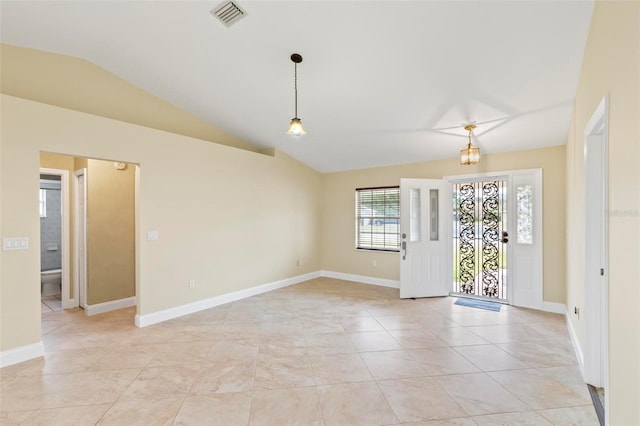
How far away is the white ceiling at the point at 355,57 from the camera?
2.50 meters

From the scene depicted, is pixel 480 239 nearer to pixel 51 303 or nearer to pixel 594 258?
pixel 594 258

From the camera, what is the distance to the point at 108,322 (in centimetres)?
400

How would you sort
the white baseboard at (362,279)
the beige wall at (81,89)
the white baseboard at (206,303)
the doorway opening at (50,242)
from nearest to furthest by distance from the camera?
the beige wall at (81,89), the white baseboard at (206,303), the doorway opening at (50,242), the white baseboard at (362,279)

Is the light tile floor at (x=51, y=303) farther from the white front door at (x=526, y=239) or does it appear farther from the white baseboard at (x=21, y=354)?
the white front door at (x=526, y=239)

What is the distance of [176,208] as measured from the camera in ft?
13.9

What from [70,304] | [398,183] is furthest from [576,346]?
[70,304]

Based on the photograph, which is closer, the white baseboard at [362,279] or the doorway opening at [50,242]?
the doorway opening at [50,242]

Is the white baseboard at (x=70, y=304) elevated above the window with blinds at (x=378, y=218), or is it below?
below

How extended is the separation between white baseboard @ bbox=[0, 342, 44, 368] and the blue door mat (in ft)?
17.7

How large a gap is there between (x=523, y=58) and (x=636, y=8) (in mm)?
1514

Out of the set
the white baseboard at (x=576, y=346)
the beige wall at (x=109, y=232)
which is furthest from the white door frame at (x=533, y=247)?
the beige wall at (x=109, y=232)

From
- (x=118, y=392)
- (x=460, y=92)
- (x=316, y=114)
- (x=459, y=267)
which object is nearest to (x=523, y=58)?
(x=460, y=92)

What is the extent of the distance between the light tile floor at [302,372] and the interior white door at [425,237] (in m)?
0.93

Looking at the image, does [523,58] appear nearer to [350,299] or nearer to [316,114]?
[316,114]
